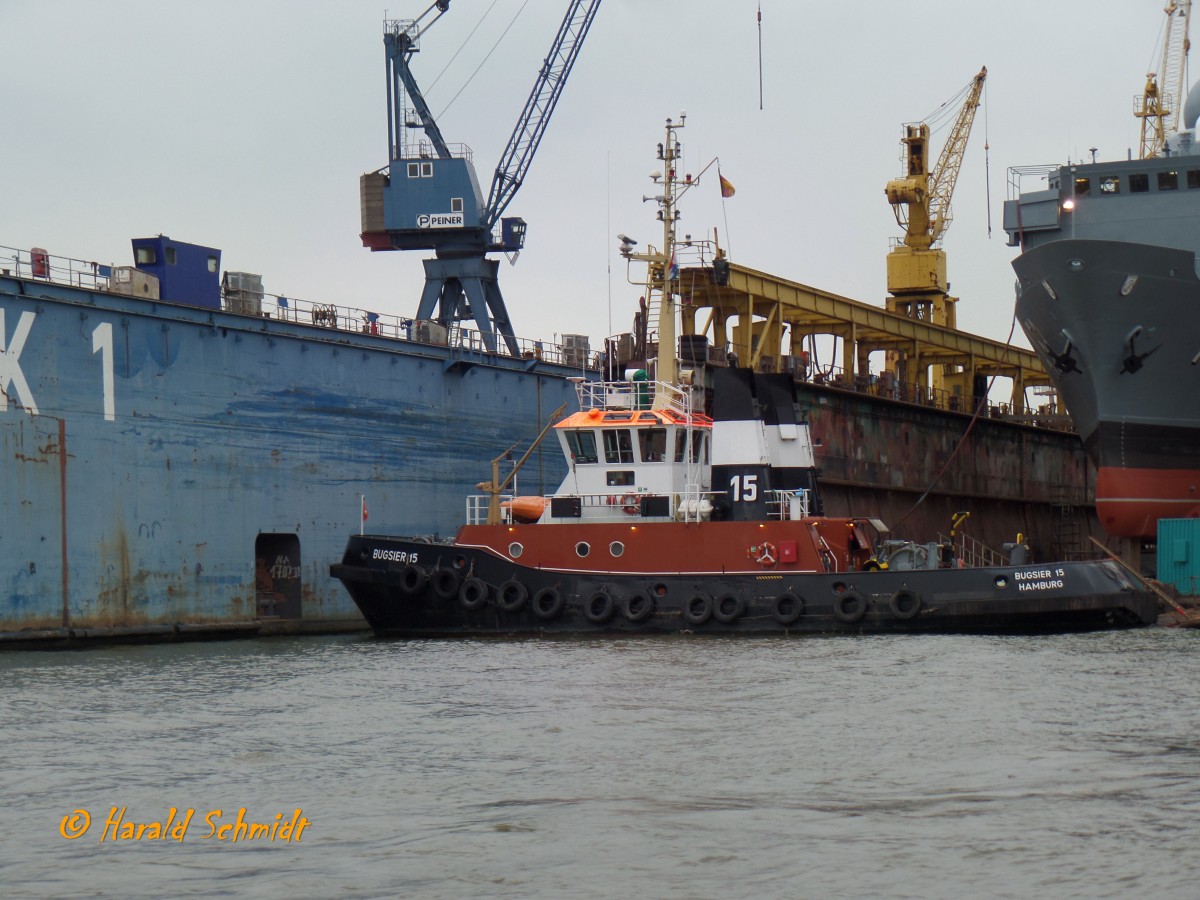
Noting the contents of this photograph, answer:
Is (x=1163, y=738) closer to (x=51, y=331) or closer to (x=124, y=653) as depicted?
(x=124, y=653)

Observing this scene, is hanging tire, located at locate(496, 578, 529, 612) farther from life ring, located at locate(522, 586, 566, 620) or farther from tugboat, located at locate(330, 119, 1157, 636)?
life ring, located at locate(522, 586, 566, 620)

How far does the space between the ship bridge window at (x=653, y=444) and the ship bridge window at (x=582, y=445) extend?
873 millimetres

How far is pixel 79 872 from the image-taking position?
10.1m

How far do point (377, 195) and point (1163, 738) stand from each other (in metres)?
34.9

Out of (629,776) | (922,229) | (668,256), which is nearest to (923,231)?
(922,229)

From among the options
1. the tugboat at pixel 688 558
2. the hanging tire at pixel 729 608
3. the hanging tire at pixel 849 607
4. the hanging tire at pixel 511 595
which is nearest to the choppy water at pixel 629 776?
the tugboat at pixel 688 558

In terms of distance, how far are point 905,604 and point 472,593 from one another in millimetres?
7524

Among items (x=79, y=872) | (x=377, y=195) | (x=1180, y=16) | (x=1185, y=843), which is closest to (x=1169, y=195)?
(x=1180, y=16)

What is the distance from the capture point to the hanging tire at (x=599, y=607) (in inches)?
1008

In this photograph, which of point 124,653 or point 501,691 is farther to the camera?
point 124,653

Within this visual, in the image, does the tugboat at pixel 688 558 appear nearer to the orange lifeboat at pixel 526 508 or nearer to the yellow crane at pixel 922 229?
the orange lifeboat at pixel 526 508

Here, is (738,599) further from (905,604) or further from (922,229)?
(922,229)

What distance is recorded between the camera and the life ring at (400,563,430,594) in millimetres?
26891

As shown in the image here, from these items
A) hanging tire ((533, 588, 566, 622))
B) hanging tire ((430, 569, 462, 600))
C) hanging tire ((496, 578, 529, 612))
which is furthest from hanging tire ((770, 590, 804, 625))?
hanging tire ((430, 569, 462, 600))
